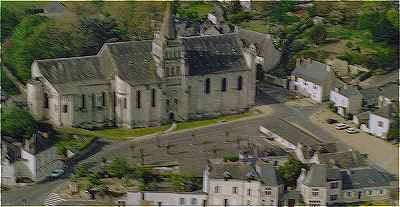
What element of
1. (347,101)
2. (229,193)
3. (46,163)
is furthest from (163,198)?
(347,101)

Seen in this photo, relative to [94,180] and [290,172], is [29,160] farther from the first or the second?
[290,172]

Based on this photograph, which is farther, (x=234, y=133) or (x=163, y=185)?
(x=234, y=133)

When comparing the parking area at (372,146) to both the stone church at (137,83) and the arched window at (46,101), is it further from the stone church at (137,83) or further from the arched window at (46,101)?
the arched window at (46,101)

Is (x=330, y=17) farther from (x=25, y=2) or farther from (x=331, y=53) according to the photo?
(x=25, y=2)

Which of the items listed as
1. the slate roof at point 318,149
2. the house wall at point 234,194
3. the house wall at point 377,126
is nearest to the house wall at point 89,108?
the house wall at point 234,194

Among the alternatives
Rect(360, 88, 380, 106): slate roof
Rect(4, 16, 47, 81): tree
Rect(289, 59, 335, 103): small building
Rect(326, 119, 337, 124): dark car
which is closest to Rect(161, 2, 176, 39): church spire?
Rect(4, 16, 47, 81): tree

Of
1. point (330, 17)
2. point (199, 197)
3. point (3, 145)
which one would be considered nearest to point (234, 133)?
point (199, 197)
